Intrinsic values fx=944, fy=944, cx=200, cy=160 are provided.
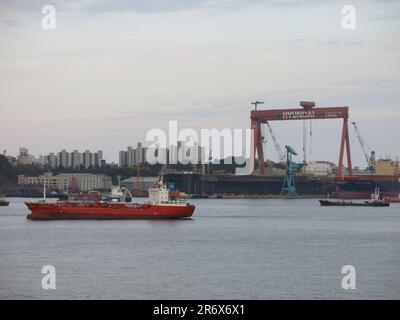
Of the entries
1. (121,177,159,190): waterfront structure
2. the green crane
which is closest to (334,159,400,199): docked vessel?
the green crane

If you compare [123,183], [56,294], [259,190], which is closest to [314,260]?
[56,294]

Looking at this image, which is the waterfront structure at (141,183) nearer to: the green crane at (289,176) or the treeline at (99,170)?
the treeline at (99,170)

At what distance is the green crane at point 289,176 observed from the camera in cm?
9412

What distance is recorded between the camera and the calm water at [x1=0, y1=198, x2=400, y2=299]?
66.6 ft

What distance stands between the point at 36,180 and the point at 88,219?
79978 mm

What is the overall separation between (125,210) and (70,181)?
73.7 m

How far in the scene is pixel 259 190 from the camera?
103375 millimetres

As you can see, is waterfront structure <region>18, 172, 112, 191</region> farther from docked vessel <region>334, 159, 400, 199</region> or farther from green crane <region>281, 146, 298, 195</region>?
docked vessel <region>334, 159, 400, 199</region>

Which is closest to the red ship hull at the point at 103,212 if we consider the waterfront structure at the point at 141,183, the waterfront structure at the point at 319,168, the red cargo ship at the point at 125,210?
the red cargo ship at the point at 125,210

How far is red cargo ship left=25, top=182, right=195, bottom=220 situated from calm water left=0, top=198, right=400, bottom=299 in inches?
141

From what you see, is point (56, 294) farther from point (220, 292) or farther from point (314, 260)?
point (314, 260)

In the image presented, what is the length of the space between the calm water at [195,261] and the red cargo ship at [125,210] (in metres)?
3.57

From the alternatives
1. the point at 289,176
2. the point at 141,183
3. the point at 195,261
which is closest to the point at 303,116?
the point at 289,176
